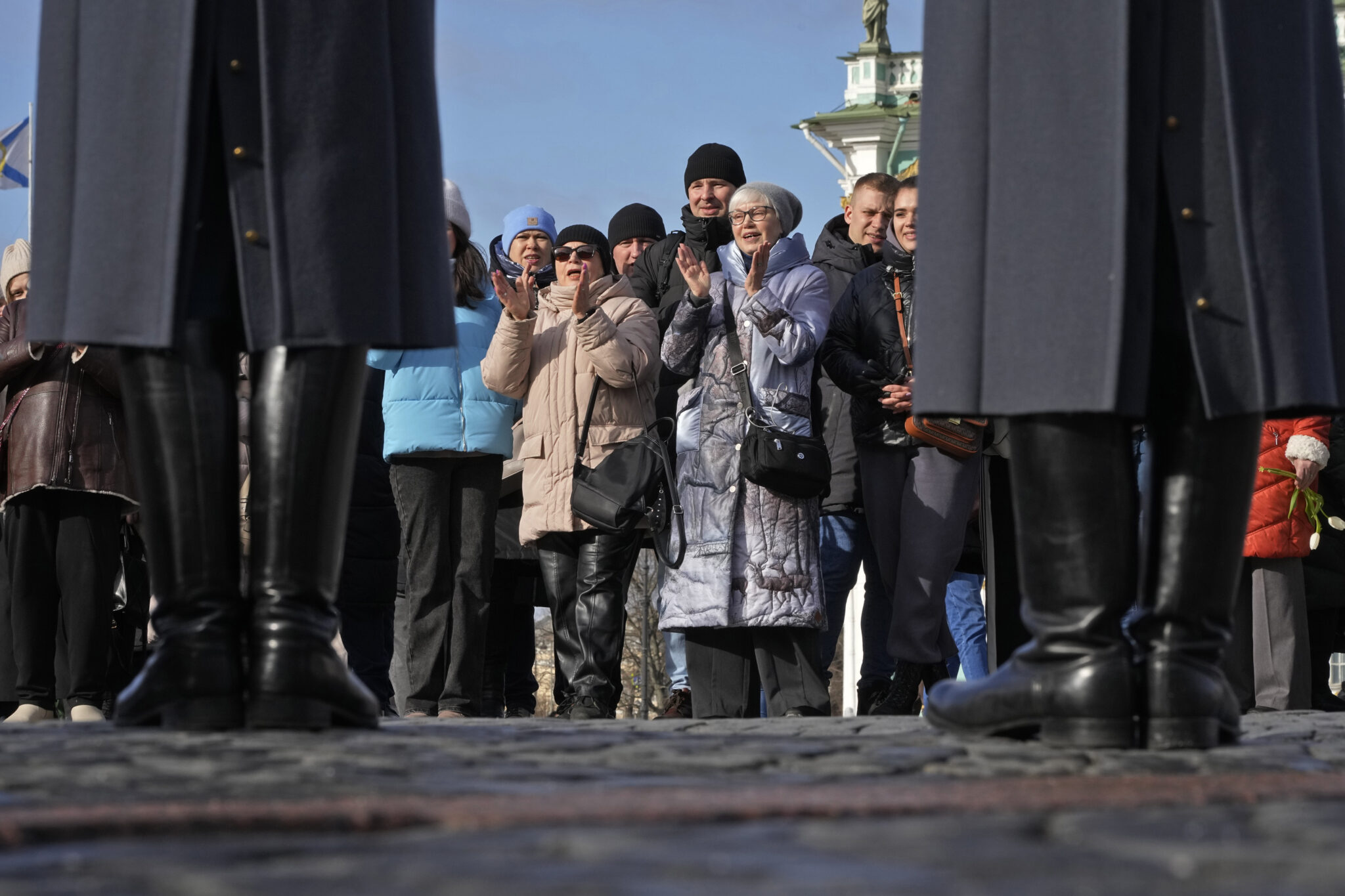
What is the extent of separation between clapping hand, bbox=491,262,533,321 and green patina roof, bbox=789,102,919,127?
25.4 m

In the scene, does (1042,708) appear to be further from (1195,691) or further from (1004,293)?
(1004,293)

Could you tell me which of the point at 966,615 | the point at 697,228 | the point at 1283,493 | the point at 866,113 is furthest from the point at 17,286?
the point at 866,113

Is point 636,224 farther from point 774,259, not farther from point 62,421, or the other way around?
point 62,421

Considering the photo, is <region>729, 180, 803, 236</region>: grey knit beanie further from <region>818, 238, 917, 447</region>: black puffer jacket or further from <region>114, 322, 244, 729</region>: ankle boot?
<region>114, 322, 244, 729</region>: ankle boot

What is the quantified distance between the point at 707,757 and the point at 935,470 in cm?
418

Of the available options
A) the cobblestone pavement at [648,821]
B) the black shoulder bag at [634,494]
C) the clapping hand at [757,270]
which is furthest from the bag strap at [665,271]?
the cobblestone pavement at [648,821]

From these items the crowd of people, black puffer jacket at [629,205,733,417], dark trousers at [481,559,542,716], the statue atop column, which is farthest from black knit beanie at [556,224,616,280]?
the statue atop column

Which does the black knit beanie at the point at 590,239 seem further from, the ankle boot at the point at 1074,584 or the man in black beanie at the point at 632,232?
the ankle boot at the point at 1074,584

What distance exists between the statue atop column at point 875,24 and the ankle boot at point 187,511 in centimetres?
3236

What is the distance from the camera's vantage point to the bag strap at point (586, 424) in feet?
21.8

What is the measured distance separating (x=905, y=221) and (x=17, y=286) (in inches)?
132

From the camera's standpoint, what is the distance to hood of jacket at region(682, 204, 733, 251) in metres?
7.69

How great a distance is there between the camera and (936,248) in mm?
2877

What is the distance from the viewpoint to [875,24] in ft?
115
